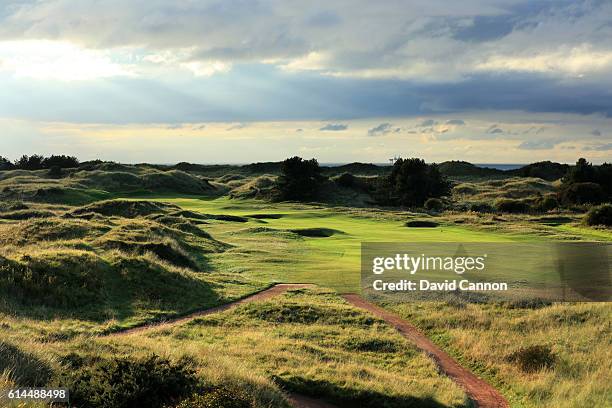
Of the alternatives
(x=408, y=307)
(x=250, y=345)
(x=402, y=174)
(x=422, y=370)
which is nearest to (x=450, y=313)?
(x=408, y=307)

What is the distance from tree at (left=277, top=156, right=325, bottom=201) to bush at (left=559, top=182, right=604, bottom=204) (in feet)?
126

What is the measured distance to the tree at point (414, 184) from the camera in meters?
89.9

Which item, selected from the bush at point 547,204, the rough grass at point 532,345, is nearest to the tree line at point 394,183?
the bush at point 547,204

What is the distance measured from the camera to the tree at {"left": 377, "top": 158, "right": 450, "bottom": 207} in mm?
89875

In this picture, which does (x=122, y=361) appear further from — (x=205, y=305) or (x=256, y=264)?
(x=256, y=264)

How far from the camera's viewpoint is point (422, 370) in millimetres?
16531

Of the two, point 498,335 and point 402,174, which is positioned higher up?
point 402,174

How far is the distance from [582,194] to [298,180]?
141 ft

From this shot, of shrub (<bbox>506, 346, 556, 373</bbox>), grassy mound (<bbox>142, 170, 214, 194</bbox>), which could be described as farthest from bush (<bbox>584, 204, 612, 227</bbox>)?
grassy mound (<bbox>142, 170, 214, 194</bbox>)

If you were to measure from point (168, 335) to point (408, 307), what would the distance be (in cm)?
1060

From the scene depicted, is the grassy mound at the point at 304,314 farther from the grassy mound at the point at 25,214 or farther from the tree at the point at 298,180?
the tree at the point at 298,180

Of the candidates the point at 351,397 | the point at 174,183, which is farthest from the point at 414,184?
the point at 351,397

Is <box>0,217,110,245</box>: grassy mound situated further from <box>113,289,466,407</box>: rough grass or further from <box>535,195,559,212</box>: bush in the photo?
<box>535,195,559,212</box>: bush

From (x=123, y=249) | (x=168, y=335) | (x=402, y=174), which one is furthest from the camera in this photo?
(x=402, y=174)
